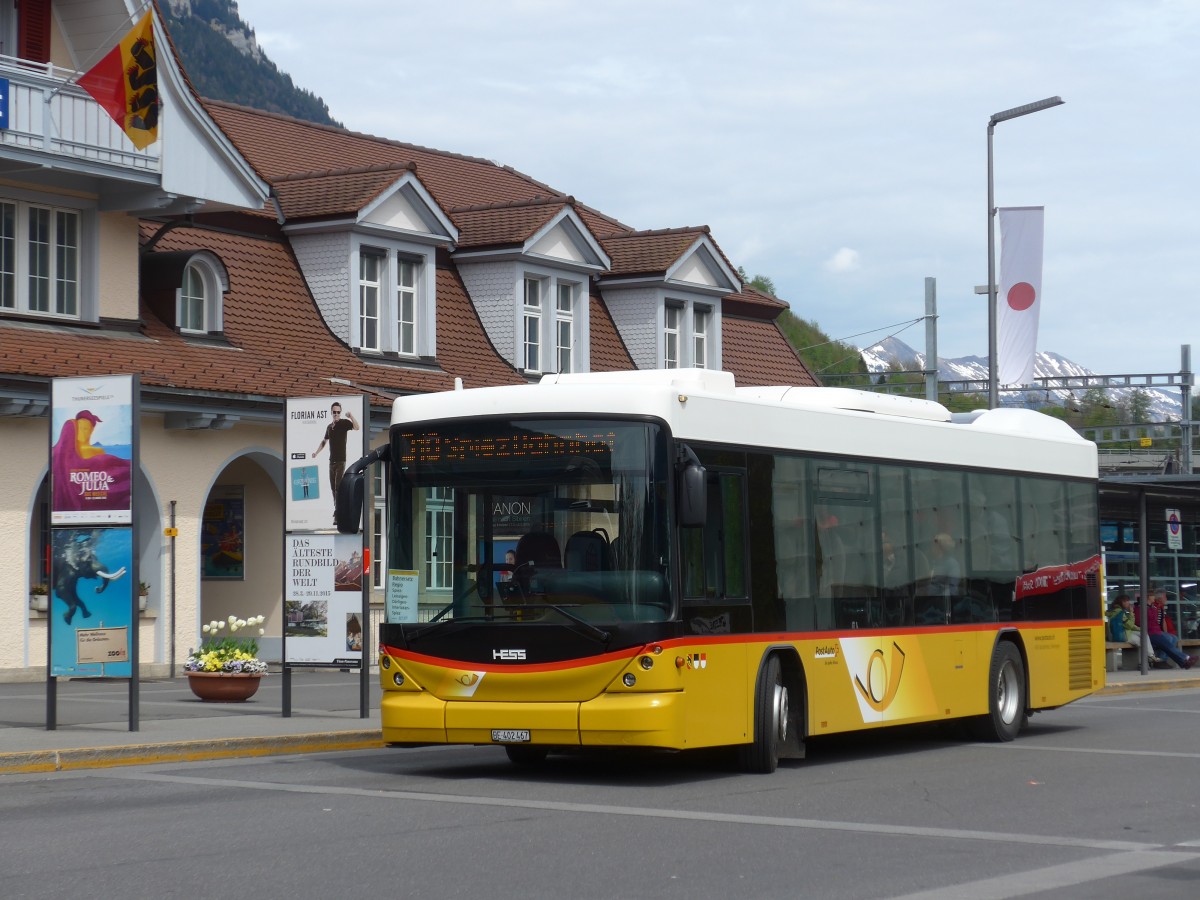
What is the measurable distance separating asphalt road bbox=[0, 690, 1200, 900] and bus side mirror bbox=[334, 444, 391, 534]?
190 centimetres

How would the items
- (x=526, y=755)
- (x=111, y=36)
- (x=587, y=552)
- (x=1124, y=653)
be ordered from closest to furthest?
1. (x=587, y=552)
2. (x=526, y=755)
3. (x=111, y=36)
4. (x=1124, y=653)

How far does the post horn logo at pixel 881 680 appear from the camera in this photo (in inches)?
632

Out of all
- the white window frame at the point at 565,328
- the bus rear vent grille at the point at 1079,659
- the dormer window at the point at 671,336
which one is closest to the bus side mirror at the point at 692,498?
the bus rear vent grille at the point at 1079,659

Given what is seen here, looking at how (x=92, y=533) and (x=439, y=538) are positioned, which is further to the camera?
(x=92, y=533)

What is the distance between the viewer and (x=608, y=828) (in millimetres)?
11227

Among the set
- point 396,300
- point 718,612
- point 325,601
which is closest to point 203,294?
point 396,300

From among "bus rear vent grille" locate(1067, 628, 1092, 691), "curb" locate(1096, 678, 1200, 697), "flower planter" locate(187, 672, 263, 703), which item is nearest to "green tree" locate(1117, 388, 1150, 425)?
"curb" locate(1096, 678, 1200, 697)

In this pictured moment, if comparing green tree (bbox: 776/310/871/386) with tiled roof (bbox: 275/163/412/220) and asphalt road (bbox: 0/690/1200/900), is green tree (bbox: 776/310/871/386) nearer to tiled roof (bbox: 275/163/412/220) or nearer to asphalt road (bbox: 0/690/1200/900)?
tiled roof (bbox: 275/163/412/220)

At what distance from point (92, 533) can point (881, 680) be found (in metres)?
7.18

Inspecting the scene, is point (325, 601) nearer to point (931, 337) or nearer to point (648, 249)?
point (648, 249)

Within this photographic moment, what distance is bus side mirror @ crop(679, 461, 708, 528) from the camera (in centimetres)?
1342

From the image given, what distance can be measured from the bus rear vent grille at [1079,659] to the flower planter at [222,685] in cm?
893

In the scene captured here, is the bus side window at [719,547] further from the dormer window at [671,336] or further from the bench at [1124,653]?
the dormer window at [671,336]

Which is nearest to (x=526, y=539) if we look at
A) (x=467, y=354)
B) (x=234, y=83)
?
(x=467, y=354)
